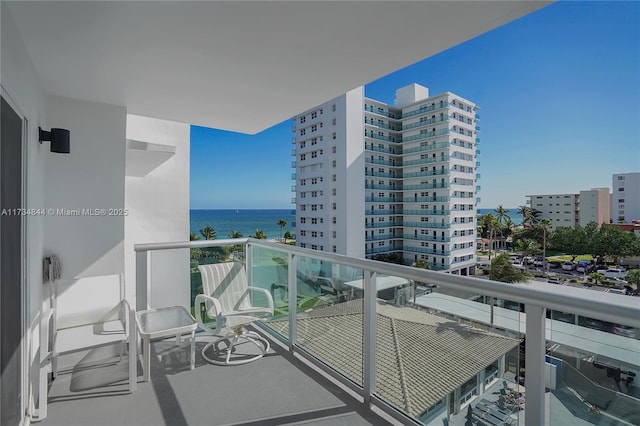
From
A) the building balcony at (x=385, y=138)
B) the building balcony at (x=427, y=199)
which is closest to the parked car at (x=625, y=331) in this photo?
the building balcony at (x=427, y=199)

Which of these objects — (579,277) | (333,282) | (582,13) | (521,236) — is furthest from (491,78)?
(333,282)

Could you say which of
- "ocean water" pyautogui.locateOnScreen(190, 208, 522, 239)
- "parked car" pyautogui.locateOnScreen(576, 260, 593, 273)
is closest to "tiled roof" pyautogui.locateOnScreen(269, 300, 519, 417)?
"parked car" pyautogui.locateOnScreen(576, 260, 593, 273)

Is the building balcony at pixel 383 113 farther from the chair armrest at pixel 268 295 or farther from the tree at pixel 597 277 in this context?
the chair armrest at pixel 268 295

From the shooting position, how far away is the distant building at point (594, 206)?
19823mm

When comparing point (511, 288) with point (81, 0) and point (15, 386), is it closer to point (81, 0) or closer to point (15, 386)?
point (81, 0)

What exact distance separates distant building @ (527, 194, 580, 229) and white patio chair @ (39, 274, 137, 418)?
25.6 metres

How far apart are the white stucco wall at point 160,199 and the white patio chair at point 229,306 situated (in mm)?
792

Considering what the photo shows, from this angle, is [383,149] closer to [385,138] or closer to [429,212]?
[385,138]

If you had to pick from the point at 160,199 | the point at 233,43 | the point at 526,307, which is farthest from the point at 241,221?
the point at 526,307

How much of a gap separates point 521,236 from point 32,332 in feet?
93.4

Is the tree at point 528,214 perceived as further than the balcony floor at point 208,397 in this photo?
Yes

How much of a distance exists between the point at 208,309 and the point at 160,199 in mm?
2518

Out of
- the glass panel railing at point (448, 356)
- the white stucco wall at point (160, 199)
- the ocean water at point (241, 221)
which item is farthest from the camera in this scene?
the ocean water at point (241, 221)

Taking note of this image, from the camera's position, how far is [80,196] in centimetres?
312
